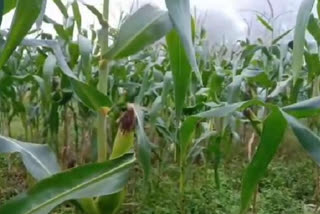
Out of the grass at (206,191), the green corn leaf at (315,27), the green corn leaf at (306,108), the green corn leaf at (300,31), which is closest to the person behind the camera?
the green corn leaf at (300,31)

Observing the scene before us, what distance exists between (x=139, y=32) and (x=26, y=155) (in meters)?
0.25

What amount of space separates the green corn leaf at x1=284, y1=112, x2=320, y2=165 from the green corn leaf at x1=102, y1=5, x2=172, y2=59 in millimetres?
212

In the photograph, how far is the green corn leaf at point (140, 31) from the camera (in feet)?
2.53

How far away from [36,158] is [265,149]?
0.34 meters

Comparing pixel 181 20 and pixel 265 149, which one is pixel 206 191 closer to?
pixel 265 149

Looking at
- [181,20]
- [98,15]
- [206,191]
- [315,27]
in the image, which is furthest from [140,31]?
[206,191]

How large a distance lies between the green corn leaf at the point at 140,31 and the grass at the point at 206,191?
912 mm

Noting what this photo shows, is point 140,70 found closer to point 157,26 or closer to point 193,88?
point 193,88

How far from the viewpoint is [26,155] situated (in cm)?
80

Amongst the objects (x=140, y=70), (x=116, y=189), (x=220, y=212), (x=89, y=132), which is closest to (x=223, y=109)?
(x=116, y=189)

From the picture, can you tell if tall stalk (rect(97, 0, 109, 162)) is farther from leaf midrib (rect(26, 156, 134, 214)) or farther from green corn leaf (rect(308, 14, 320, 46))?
green corn leaf (rect(308, 14, 320, 46))

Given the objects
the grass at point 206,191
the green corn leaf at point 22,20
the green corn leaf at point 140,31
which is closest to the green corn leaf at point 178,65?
the green corn leaf at point 140,31

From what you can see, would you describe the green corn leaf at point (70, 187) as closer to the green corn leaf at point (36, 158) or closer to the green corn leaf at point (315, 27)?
the green corn leaf at point (36, 158)

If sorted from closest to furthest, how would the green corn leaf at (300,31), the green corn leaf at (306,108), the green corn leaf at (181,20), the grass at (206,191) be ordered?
1. the green corn leaf at (181,20)
2. the green corn leaf at (300,31)
3. the green corn leaf at (306,108)
4. the grass at (206,191)
